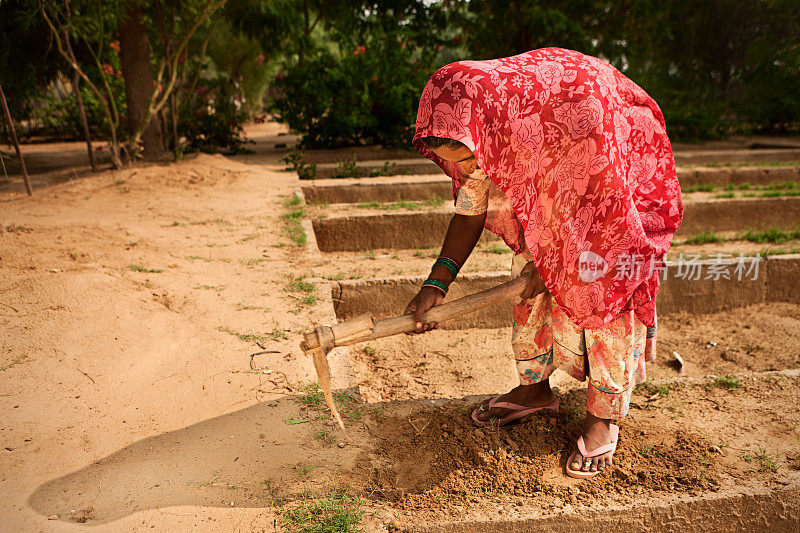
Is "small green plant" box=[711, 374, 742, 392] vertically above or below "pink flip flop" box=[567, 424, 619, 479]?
below

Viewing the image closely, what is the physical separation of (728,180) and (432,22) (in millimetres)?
7736

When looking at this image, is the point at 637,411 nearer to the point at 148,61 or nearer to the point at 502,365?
the point at 502,365

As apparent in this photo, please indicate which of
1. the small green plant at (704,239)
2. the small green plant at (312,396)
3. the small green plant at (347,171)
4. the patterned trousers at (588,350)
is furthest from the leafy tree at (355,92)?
the patterned trousers at (588,350)

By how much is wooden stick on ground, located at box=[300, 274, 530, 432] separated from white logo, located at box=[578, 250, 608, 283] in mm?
223

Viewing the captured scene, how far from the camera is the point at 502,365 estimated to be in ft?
10.6

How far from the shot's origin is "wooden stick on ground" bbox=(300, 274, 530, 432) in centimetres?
180

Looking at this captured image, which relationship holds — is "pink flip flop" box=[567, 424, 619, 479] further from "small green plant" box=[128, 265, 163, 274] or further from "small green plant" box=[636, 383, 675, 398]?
"small green plant" box=[128, 265, 163, 274]

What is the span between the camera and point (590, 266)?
181 cm

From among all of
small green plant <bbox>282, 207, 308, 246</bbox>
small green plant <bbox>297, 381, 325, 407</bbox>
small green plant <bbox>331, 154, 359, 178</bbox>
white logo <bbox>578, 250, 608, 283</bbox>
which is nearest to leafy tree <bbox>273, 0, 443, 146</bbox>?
small green plant <bbox>331, 154, 359, 178</bbox>

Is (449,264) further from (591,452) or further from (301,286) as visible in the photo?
(301,286)

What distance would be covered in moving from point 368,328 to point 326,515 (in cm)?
57

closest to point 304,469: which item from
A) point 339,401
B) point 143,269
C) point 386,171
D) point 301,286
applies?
point 339,401

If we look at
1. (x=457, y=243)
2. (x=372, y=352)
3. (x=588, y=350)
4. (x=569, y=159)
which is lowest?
(x=372, y=352)

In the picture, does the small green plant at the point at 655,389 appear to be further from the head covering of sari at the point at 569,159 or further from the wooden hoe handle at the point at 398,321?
the wooden hoe handle at the point at 398,321
